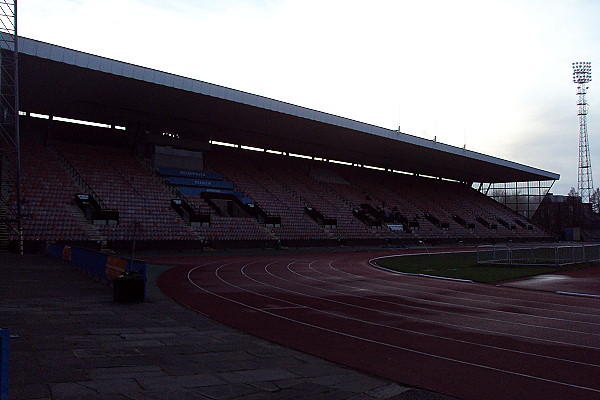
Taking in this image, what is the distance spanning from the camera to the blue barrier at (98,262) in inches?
613

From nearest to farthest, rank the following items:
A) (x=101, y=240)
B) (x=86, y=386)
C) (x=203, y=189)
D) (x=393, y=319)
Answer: (x=86, y=386) → (x=393, y=319) → (x=101, y=240) → (x=203, y=189)

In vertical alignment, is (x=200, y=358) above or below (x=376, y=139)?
below

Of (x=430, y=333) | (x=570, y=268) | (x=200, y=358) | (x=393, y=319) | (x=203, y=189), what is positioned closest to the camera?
(x=200, y=358)

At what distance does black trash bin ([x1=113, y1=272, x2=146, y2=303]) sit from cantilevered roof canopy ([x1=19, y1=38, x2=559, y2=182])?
22367mm

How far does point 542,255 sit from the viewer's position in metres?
30.4

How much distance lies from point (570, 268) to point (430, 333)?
65.7 feet

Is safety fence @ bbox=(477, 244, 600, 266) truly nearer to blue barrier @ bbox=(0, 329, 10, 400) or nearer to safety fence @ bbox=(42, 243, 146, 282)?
safety fence @ bbox=(42, 243, 146, 282)

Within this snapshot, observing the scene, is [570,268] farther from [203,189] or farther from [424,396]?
[203,189]

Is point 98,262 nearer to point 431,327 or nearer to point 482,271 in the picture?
point 431,327

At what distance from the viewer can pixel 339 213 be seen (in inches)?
2267

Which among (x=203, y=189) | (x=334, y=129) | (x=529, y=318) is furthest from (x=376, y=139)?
(x=529, y=318)

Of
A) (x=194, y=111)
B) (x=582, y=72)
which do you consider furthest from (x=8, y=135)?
(x=582, y=72)

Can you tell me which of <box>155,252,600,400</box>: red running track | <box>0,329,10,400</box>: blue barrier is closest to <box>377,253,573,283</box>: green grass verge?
<box>155,252,600,400</box>: red running track

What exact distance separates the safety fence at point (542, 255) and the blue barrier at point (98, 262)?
813 inches
